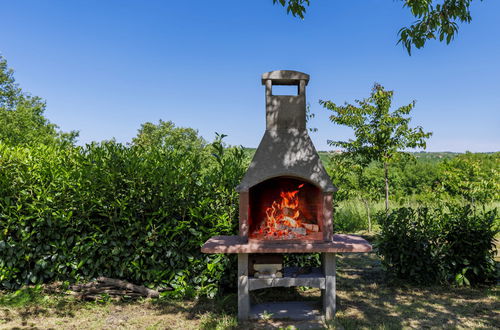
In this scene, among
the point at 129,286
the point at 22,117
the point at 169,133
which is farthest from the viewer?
the point at 169,133

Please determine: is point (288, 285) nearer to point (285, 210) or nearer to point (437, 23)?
point (285, 210)

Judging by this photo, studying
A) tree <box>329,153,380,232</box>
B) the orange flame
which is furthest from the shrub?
tree <box>329,153,380,232</box>

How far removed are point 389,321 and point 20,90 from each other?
35804mm

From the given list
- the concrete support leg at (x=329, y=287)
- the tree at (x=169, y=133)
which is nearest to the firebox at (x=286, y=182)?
the concrete support leg at (x=329, y=287)

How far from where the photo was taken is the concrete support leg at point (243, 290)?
12.9ft

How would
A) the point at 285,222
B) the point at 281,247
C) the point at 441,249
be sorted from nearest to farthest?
1. the point at 281,247
2. the point at 285,222
3. the point at 441,249

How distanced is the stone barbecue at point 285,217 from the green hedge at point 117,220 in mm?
680

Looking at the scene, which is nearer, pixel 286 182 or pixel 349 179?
pixel 286 182

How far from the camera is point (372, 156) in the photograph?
9344 millimetres

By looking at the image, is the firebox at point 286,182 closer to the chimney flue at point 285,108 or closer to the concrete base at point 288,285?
the chimney flue at point 285,108

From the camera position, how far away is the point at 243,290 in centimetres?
394

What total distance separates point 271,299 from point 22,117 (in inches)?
978

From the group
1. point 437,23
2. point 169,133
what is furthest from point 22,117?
point 437,23

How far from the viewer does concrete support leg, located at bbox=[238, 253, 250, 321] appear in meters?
3.94
